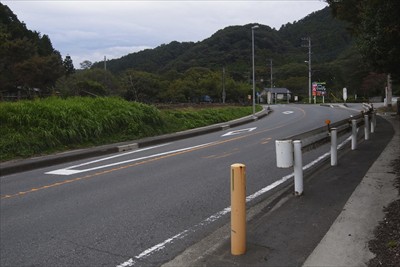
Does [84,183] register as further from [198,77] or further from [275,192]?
[198,77]

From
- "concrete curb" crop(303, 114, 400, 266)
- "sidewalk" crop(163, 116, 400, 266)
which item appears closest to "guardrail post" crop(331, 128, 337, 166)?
"sidewalk" crop(163, 116, 400, 266)

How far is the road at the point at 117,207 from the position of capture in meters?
4.90

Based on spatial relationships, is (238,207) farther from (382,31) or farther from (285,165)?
(382,31)

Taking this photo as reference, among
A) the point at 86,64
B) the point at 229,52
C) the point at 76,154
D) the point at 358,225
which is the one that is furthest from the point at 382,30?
the point at 229,52

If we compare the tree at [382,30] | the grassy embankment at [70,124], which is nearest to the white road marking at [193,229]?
the tree at [382,30]

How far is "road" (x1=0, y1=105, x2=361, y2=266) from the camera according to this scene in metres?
4.90

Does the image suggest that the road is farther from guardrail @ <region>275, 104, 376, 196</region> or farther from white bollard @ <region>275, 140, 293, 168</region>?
white bollard @ <region>275, 140, 293, 168</region>

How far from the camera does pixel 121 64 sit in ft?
415

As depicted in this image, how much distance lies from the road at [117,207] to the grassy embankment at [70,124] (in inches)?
86.3

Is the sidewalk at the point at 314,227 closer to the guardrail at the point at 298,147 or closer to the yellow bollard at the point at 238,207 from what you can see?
the yellow bollard at the point at 238,207

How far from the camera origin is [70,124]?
14641 mm

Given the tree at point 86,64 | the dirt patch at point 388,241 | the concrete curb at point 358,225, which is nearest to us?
the dirt patch at point 388,241

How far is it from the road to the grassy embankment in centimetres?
219

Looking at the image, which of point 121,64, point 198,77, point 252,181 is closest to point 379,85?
point 198,77
